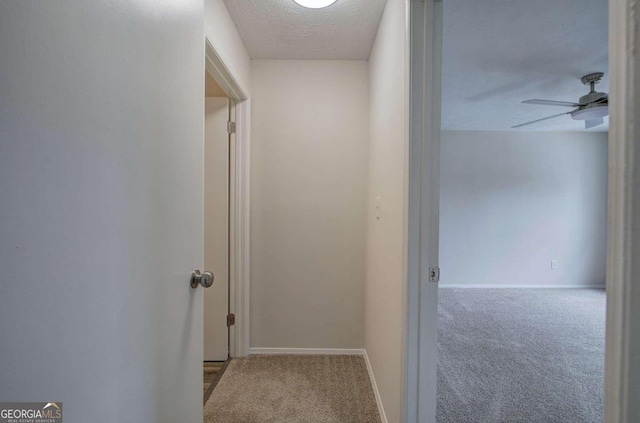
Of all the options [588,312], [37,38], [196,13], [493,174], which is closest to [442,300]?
[588,312]

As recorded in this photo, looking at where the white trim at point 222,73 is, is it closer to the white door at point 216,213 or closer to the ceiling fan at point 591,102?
the white door at point 216,213

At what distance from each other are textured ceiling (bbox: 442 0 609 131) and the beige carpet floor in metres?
2.50

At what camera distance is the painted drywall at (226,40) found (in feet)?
A: 4.86

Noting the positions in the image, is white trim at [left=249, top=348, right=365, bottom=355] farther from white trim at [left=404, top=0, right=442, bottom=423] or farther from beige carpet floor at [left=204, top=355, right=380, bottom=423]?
white trim at [left=404, top=0, right=442, bottom=423]

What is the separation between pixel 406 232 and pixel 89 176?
1020mm

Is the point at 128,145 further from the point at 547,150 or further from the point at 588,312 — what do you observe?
the point at 547,150

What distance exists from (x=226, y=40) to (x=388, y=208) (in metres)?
1.42

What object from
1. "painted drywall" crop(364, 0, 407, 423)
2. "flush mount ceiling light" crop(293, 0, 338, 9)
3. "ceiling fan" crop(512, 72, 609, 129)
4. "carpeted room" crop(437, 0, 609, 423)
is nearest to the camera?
"painted drywall" crop(364, 0, 407, 423)

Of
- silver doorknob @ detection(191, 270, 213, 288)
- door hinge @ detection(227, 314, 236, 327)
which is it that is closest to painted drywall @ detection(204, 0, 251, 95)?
silver doorknob @ detection(191, 270, 213, 288)

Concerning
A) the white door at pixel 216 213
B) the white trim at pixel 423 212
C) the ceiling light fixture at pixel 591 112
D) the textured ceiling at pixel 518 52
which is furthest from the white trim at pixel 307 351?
the ceiling light fixture at pixel 591 112

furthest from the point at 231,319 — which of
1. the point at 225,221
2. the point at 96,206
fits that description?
the point at 96,206

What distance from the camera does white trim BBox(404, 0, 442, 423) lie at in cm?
111

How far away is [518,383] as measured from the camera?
6.46 feet

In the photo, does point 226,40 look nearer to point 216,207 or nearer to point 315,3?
point 315,3
